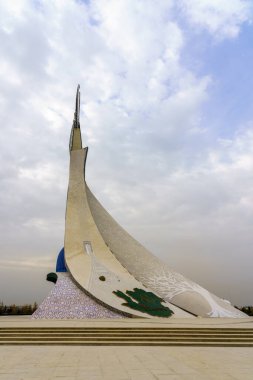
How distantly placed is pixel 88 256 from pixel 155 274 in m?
2.56

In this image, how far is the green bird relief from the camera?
33.3 feet
